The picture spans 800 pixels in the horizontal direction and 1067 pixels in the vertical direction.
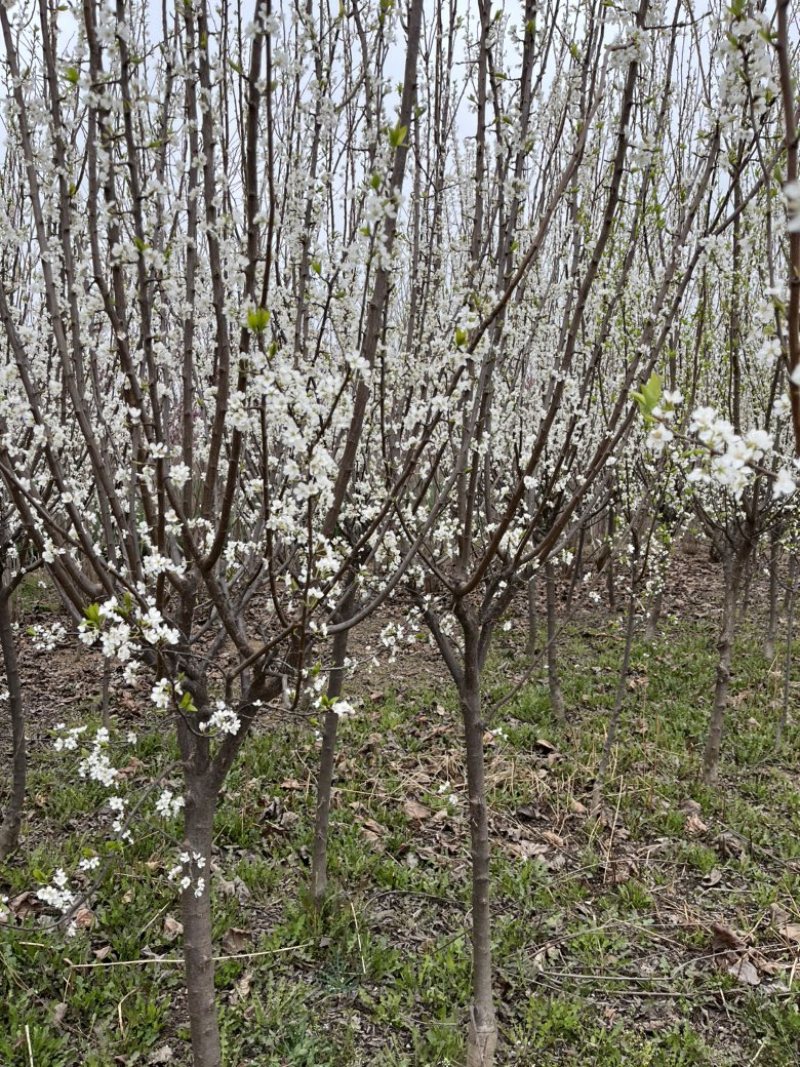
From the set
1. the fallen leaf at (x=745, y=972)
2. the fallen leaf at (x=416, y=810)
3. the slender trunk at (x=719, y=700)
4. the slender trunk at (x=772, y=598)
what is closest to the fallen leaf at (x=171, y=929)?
the fallen leaf at (x=416, y=810)

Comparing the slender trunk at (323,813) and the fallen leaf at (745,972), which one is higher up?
the slender trunk at (323,813)

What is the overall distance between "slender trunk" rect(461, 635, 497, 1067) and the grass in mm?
244

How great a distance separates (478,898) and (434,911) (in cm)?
123

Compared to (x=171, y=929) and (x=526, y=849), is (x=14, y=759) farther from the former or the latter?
(x=526, y=849)

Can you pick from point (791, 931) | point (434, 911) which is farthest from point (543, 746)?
point (791, 931)

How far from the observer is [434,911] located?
3967 millimetres

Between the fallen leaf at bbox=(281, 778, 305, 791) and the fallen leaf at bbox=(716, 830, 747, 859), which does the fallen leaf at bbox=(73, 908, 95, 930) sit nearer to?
the fallen leaf at bbox=(281, 778, 305, 791)

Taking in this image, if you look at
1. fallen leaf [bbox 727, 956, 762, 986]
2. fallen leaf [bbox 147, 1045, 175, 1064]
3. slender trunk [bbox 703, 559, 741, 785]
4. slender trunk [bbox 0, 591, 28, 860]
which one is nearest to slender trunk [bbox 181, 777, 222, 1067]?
fallen leaf [bbox 147, 1045, 175, 1064]

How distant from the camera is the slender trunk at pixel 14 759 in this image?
417 centimetres

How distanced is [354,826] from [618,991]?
1.81 metres

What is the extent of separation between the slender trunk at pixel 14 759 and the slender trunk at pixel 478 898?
2.88 meters

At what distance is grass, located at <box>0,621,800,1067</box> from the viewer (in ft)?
10.3

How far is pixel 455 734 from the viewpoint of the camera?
5859 millimetres

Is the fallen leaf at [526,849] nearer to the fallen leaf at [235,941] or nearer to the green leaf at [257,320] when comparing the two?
the fallen leaf at [235,941]
